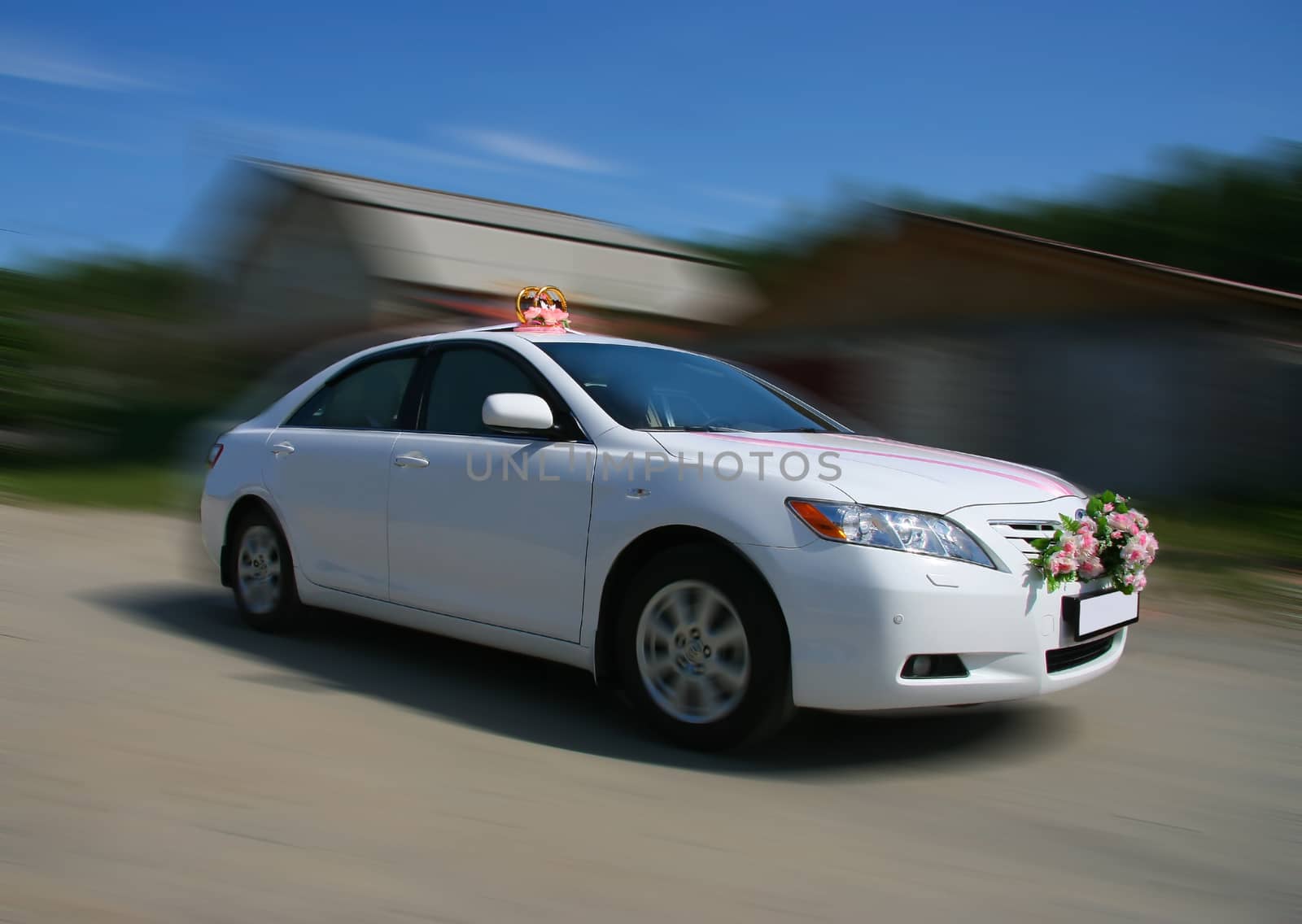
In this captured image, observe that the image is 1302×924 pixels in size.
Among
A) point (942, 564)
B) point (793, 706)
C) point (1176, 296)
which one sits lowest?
point (793, 706)

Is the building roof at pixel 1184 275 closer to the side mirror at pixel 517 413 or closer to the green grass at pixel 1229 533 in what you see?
the green grass at pixel 1229 533

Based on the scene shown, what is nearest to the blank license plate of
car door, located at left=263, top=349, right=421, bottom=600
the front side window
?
the front side window

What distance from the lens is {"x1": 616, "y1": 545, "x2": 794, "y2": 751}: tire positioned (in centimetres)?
397

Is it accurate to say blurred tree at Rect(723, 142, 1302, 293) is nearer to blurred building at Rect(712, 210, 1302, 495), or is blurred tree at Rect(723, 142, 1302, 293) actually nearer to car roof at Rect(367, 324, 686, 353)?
blurred building at Rect(712, 210, 1302, 495)

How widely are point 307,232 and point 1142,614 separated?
12527 mm

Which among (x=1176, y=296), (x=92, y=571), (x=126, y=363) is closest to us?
(x=92, y=571)

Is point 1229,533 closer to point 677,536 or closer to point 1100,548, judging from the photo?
point 1100,548

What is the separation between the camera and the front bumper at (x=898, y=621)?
3814 mm

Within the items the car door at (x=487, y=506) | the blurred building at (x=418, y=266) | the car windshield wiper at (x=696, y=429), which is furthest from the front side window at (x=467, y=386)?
the blurred building at (x=418, y=266)

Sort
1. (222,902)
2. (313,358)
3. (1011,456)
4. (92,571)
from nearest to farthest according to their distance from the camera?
(222,902) → (92,571) → (313,358) → (1011,456)

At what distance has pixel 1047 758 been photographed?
4.32 meters

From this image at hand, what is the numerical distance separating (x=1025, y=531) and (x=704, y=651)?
3.82 feet

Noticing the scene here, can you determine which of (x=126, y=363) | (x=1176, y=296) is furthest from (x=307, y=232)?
(x=1176, y=296)

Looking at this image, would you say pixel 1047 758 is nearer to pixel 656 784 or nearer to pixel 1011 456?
pixel 656 784
